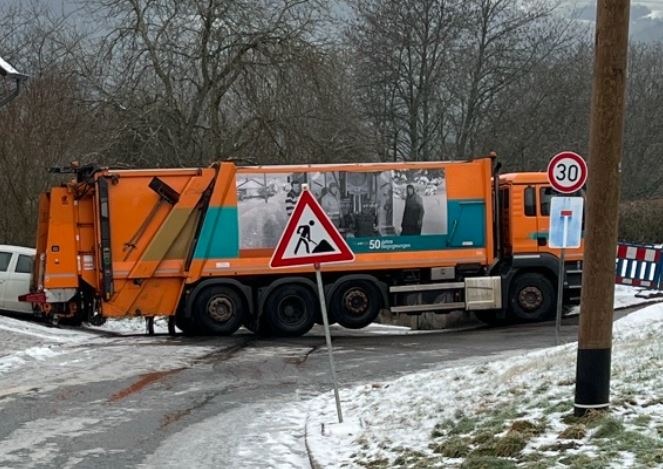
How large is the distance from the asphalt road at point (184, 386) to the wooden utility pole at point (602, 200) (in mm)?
2592

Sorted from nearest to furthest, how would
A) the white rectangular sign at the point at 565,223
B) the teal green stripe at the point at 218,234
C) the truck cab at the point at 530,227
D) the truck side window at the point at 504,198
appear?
the white rectangular sign at the point at 565,223
the teal green stripe at the point at 218,234
the truck cab at the point at 530,227
the truck side window at the point at 504,198

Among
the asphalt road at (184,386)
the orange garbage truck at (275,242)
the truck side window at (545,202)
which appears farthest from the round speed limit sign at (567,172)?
the truck side window at (545,202)

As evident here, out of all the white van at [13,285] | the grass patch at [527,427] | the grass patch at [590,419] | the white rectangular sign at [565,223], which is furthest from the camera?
the white van at [13,285]

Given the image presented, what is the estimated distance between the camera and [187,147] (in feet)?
82.4

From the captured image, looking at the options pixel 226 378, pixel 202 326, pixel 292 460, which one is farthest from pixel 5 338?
pixel 292 460

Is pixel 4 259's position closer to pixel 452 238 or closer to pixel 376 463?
pixel 452 238

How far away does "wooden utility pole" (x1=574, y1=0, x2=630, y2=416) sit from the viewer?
6.68m

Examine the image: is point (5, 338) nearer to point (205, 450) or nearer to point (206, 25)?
point (205, 450)

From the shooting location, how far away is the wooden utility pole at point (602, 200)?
6684 mm

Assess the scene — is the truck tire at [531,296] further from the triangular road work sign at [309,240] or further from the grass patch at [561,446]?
the grass patch at [561,446]

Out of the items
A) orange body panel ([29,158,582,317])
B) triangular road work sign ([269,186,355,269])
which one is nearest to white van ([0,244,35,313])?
orange body panel ([29,158,582,317])

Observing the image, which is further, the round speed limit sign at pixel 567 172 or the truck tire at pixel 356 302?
the truck tire at pixel 356 302

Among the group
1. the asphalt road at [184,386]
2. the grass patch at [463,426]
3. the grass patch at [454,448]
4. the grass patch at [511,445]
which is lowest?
the asphalt road at [184,386]

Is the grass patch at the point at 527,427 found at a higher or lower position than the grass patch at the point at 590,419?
lower
